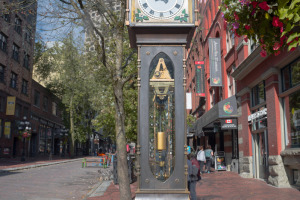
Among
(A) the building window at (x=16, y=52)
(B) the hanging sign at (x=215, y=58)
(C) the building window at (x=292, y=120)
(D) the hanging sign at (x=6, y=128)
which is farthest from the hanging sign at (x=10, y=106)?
(C) the building window at (x=292, y=120)

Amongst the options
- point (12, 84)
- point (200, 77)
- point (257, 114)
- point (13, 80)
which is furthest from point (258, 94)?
point (13, 80)

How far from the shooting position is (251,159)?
15.2m

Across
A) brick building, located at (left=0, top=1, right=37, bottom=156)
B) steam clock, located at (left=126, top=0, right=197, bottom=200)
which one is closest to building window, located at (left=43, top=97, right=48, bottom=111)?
brick building, located at (left=0, top=1, right=37, bottom=156)

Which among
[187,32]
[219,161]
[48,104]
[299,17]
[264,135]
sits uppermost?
[48,104]

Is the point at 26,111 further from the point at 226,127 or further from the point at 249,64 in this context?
the point at 249,64

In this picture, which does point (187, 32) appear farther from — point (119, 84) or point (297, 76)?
point (297, 76)

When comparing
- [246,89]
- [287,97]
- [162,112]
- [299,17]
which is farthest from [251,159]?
[299,17]

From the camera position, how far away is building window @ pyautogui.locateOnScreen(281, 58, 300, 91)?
1096 centimetres

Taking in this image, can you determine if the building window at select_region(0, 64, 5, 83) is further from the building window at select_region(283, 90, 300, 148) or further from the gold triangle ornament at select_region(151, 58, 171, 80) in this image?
the gold triangle ornament at select_region(151, 58, 171, 80)

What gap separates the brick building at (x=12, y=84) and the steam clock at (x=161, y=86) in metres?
25.4

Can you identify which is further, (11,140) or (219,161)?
(11,140)

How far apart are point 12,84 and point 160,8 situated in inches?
1286

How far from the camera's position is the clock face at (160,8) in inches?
251

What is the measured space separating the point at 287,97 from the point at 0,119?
28.0 metres
